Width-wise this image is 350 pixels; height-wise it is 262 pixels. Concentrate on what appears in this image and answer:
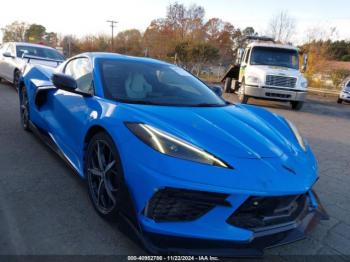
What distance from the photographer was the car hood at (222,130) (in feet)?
7.58

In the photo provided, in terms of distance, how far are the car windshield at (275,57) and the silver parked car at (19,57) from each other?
672cm

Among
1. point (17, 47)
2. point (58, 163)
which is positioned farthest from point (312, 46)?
point (58, 163)

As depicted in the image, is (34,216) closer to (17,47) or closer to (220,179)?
(220,179)

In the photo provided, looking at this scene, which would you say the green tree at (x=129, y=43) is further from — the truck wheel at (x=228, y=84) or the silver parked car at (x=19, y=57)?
the silver parked car at (x=19, y=57)

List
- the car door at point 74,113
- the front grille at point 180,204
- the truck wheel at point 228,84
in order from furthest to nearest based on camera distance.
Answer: the truck wheel at point 228,84 < the car door at point 74,113 < the front grille at point 180,204

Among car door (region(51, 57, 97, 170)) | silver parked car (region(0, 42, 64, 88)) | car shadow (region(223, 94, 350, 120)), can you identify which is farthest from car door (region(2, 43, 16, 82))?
car shadow (region(223, 94, 350, 120))

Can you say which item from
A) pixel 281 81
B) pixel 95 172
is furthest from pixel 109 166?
pixel 281 81

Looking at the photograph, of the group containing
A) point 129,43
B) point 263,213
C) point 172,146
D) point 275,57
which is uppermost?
point 129,43

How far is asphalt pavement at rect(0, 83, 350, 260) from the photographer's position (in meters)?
2.36

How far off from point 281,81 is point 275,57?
→ 1483 millimetres

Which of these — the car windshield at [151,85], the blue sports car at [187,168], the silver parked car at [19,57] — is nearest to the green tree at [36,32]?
the silver parked car at [19,57]

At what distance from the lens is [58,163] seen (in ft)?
12.9

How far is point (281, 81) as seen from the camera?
1084cm

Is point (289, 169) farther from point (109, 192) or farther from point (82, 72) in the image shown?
point (82, 72)
